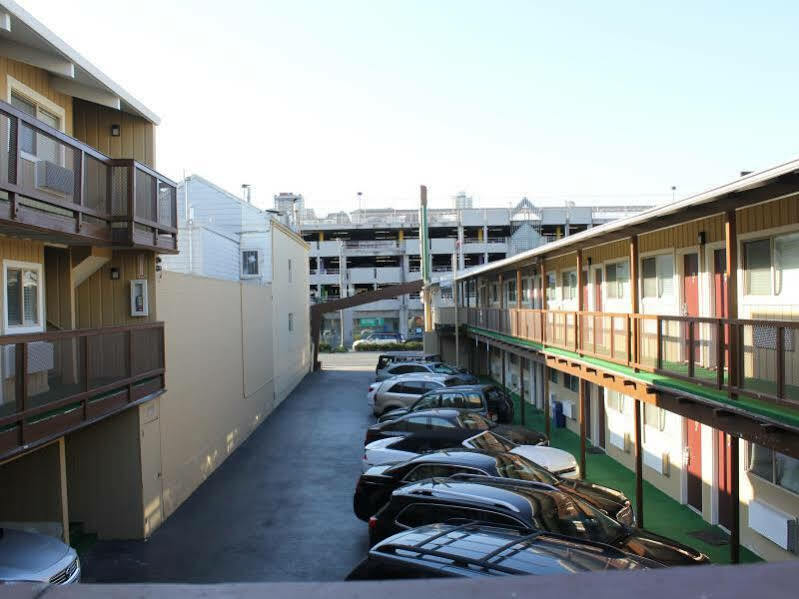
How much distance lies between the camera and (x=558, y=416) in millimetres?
21047

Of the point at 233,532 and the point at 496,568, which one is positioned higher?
the point at 496,568

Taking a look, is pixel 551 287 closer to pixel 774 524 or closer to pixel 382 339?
pixel 774 524

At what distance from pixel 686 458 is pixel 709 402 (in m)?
4.51

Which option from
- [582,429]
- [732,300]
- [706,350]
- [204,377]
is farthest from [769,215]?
[204,377]

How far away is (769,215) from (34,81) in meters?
11.7

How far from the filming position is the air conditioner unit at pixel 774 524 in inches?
359

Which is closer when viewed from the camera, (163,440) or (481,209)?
(163,440)

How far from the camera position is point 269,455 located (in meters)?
17.2

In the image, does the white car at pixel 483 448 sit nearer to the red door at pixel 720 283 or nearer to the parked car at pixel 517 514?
the parked car at pixel 517 514

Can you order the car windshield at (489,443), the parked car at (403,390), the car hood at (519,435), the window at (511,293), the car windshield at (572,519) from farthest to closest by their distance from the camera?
1. the window at (511,293)
2. the parked car at (403,390)
3. the car hood at (519,435)
4. the car windshield at (489,443)
5. the car windshield at (572,519)

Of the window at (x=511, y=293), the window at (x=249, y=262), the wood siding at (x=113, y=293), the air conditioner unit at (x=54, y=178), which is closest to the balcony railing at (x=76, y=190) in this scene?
the air conditioner unit at (x=54, y=178)

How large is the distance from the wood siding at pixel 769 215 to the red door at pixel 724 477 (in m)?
3.59

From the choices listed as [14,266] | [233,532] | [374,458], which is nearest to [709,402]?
[374,458]

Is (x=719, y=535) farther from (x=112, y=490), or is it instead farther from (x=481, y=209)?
(x=481, y=209)
